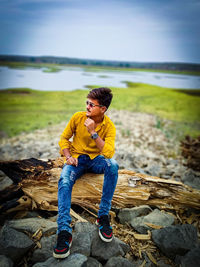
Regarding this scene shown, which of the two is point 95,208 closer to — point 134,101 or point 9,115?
point 9,115

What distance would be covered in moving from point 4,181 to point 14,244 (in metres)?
1.33

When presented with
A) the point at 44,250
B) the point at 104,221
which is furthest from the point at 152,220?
the point at 44,250

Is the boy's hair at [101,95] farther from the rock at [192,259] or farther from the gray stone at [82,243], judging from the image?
the rock at [192,259]

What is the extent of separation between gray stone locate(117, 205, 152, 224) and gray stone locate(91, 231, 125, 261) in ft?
2.05

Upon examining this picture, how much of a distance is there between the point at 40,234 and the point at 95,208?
97 cm

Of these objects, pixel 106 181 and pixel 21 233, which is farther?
pixel 106 181

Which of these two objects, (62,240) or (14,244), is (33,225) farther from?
(62,240)

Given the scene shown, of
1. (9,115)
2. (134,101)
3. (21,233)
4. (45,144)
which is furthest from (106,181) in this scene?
(134,101)

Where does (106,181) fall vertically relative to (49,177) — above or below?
above

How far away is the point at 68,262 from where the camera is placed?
2.27m

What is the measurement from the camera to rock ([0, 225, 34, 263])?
2346mm

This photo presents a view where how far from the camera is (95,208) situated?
3.32m

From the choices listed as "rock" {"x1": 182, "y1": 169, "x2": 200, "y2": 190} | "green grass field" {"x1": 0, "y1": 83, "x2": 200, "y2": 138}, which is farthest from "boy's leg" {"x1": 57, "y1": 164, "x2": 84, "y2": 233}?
"green grass field" {"x1": 0, "y1": 83, "x2": 200, "y2": 138}

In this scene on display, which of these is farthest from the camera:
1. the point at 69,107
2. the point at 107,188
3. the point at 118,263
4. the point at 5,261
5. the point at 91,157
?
the point at 69,107
